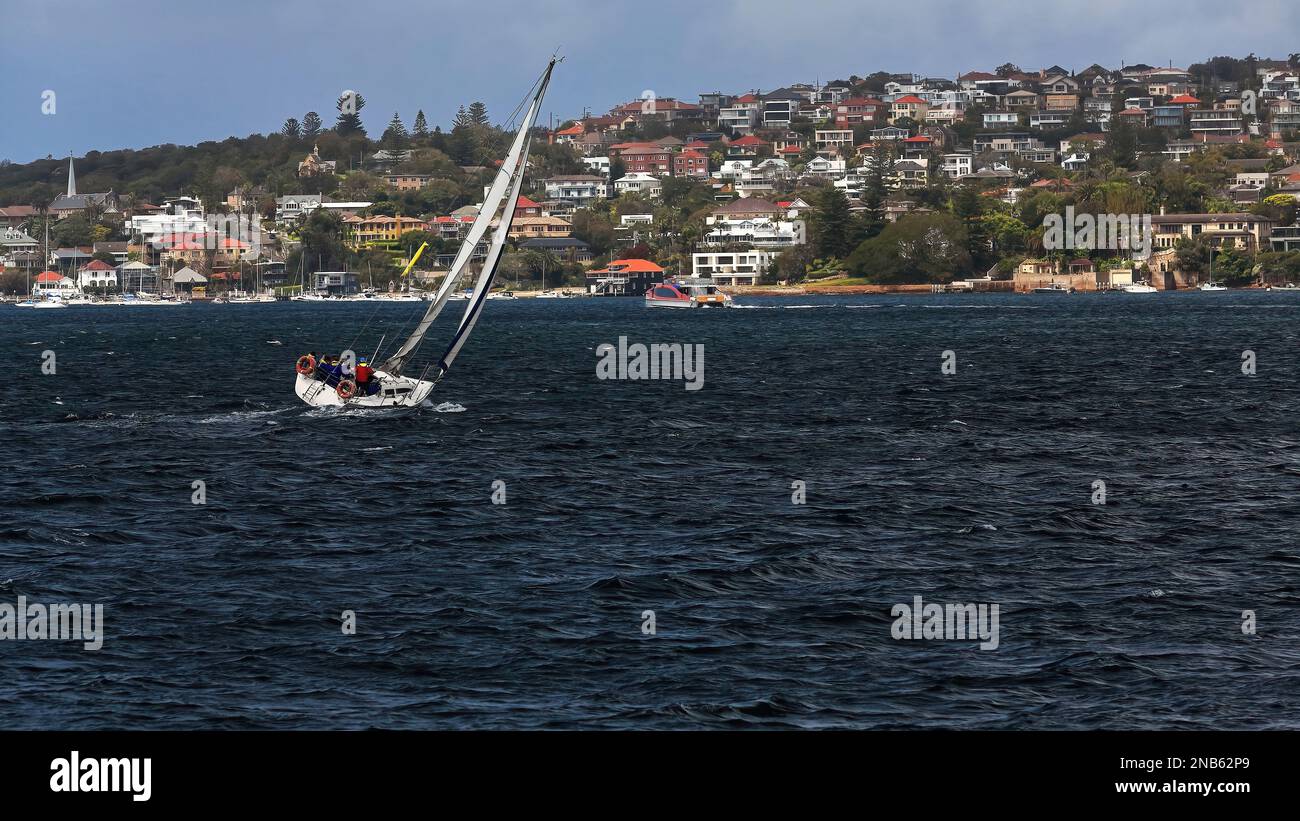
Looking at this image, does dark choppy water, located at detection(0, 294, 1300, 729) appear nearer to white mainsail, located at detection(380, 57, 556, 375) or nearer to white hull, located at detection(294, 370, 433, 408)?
white hull, located at detection(294, 370, 433, 408)

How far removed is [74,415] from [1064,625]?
46669 millimetres

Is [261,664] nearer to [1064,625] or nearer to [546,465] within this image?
[1064,625]

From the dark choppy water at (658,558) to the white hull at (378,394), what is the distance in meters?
0.75

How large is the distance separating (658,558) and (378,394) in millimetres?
29759

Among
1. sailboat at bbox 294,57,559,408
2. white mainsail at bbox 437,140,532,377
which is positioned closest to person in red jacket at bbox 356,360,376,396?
sailboat at bbox 294,57,559,408

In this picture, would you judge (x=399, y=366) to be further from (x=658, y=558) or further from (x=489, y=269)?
(x=658, y=558)

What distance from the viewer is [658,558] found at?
30.1 meters

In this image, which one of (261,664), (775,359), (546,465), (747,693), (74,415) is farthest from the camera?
(775,359)

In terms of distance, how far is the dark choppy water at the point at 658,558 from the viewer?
20.5 m

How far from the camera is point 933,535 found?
3241cm

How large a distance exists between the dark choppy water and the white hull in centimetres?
75

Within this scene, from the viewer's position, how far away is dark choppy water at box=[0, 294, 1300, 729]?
2053 cm

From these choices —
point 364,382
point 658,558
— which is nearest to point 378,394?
point 364,382
